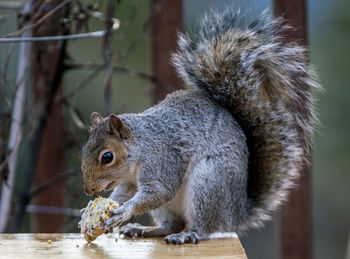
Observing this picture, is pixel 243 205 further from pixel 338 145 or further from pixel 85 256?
pixel 338 145

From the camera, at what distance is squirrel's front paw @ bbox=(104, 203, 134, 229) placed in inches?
60.7

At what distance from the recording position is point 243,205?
5.89 feet

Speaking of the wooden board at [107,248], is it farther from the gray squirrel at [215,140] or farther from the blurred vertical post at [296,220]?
the blurred vertical post at [296,220]

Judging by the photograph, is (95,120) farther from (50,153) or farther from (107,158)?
(50,153)

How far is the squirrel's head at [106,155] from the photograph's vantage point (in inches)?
62.7

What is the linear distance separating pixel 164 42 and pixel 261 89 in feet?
1.64

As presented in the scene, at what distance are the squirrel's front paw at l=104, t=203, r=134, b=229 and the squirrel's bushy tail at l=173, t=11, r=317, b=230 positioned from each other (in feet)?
1.42

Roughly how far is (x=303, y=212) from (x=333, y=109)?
211cm

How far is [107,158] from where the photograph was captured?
63.9 inches

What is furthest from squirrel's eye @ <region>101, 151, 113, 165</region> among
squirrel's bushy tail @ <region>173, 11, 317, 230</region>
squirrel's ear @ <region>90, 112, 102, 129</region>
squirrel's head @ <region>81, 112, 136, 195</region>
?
squirrel's bushy tail @ <region>173, 11, 317, 230</region>

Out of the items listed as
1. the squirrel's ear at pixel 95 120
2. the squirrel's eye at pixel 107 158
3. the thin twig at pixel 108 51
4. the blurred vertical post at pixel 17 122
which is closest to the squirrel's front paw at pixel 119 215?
the squirrel's eye at pixel 107 158

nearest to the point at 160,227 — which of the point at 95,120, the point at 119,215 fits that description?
the point at 119,215

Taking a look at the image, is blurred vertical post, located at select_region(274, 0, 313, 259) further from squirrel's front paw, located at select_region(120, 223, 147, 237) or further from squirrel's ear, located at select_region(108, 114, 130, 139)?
squirrel's ear, located at select_region(108, 114, 130, 139)

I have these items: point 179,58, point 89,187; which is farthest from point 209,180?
point 179,58
